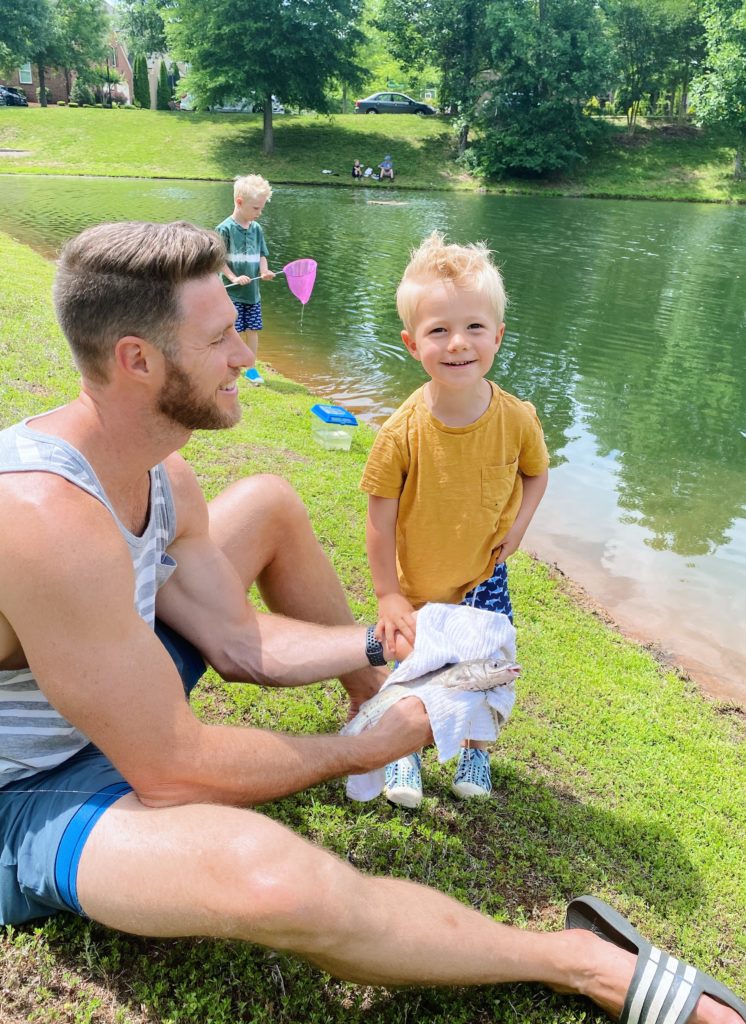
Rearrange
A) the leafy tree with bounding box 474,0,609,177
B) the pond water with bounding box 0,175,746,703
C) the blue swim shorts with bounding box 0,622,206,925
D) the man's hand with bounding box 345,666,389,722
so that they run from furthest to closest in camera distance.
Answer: the leafy tree with bounding box 474,0,609,177, the pond water with bounding box 0,175,746,703, the man's hand with bounding box 345,666,389,722, the blue swim shorts with bounding box 0,622,206,925

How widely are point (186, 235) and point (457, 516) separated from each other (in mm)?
1452

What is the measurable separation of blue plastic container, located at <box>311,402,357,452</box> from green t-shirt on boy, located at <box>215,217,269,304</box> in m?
1.68

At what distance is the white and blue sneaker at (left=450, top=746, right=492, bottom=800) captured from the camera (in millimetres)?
2928

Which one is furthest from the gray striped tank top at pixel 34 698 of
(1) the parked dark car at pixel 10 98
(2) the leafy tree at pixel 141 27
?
(2) the leafy tree at pixel 141 27

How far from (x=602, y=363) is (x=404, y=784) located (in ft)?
30.9

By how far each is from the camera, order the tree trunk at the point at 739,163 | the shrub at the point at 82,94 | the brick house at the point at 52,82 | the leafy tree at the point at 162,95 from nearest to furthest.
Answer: the tree trunk at the point at 739,163 → the leafy tree at the point at 162,95 → the shrub at the point at 82,94 → the brick house at the point at 52,82

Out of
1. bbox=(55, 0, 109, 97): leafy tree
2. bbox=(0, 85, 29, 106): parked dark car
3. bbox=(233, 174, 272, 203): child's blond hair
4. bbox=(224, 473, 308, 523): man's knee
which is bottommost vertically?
bbox=(224, 473, 308, 523): man's knee

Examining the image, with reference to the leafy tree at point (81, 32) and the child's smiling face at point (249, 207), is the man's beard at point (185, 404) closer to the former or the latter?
the child's smiling face at point (249, 207)

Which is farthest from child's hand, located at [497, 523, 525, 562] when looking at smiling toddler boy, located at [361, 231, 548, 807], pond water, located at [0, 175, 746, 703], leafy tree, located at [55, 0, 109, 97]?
leafy tree, located at [55, 0, 109, 97]

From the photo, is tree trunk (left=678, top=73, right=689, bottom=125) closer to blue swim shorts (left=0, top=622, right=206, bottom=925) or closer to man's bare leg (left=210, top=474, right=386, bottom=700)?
man's bare leg (left=210, top=474, right=386, bottom=700)

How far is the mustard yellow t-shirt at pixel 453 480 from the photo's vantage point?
295 centimetres

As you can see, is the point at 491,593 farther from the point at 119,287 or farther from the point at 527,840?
the point at 119,287

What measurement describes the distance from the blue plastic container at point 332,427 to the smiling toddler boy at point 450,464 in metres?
3.61

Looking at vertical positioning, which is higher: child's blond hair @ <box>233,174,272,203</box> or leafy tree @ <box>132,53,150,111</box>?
leafy tree @ <box>132,53,150,111</box>
